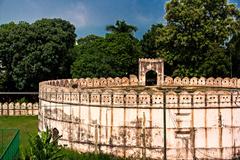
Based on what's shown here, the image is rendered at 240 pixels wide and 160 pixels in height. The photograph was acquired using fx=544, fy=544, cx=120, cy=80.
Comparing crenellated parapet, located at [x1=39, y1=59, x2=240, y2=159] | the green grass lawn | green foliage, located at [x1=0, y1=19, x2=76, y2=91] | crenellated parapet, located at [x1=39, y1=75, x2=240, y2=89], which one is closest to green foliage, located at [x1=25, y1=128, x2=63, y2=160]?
crenellated parapet, located at [x1=39, y1=59, x2=240, y2=159]

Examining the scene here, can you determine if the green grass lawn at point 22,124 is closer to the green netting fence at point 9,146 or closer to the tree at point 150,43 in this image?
the green netting fence at point 9,146

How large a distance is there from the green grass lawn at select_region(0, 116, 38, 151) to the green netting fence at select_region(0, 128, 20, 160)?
0.92 metres

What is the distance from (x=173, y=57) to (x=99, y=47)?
277 inches

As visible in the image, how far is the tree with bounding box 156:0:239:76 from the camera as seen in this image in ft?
157

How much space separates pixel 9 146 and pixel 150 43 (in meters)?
35.1

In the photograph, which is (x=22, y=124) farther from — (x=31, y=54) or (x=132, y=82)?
(x=31, y=54)

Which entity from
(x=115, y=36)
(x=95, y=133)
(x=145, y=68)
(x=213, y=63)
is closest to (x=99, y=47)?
(x=115, y=36)

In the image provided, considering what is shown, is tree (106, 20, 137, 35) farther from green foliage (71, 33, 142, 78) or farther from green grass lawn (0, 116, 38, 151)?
green grass lawn (0, 116, 38, 151)

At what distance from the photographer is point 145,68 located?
42719 mm

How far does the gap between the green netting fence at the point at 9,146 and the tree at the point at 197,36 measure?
20388 millimetres

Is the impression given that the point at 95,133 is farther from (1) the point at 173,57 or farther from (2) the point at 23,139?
(1) the point at 173,57

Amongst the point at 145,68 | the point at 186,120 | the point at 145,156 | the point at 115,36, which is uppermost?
the point at 115,36

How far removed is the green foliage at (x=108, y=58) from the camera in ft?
150

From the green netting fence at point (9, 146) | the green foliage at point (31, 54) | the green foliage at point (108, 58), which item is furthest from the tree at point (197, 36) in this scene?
the green netting fence at point (9, 146)
